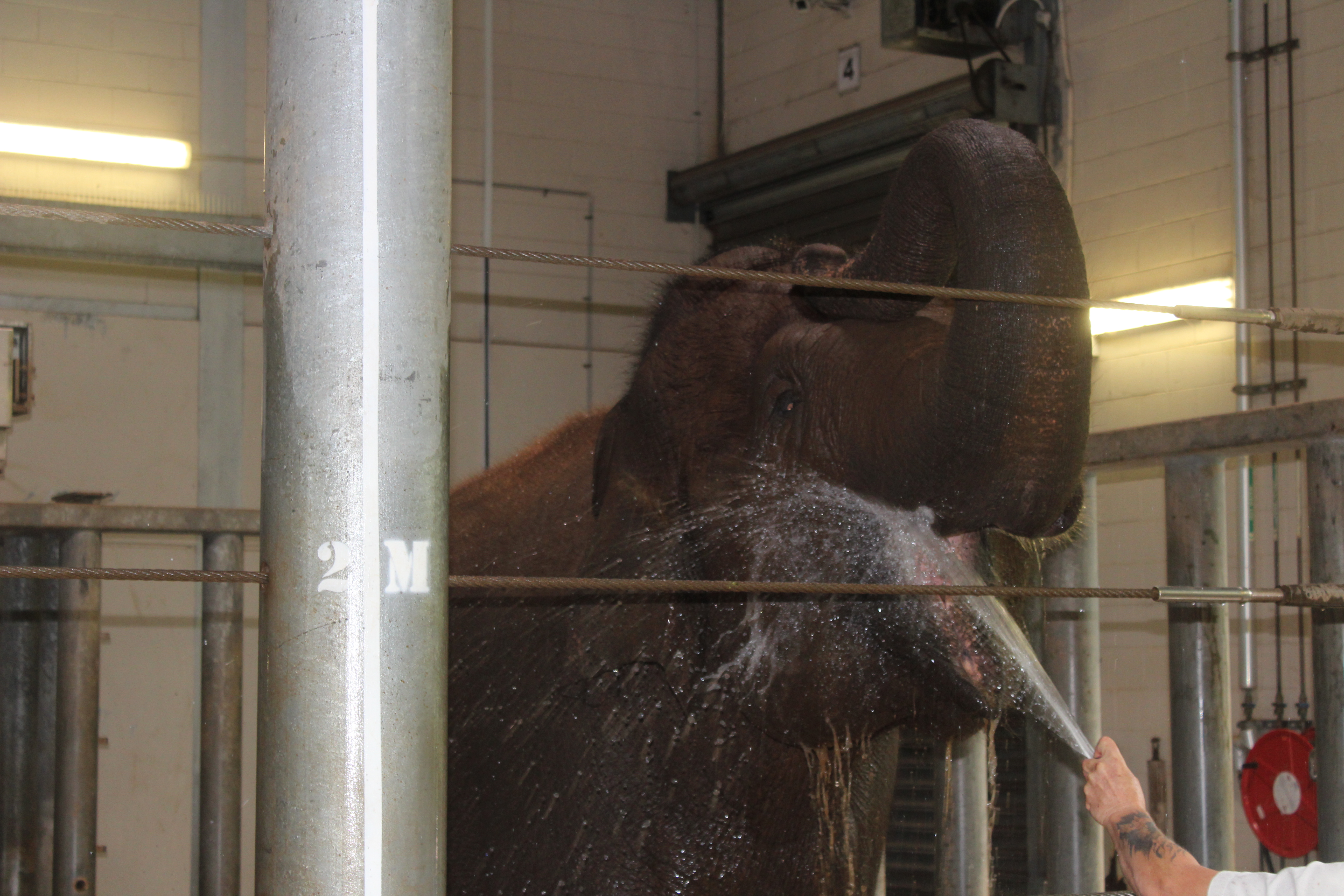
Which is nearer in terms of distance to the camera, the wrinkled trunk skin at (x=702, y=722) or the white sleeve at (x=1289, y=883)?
the white sleeve at (x=1289, y=883)

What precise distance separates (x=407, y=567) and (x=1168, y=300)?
17.3 feet

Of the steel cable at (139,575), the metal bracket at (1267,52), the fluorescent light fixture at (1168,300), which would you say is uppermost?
the metal bracket at (1267,52)

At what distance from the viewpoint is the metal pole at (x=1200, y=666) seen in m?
2.87

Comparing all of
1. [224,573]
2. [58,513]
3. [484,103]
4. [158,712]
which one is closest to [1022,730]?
[58,513]

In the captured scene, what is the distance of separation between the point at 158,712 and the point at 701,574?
5.16 m

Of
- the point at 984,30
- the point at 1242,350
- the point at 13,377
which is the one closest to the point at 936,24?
the point at 984,30

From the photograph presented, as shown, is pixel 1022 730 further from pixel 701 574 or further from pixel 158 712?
A: pixel 158 712

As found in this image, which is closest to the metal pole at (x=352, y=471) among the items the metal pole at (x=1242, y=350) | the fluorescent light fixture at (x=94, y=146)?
the metal pole at (x=1242, y=350)

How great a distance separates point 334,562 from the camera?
114cm

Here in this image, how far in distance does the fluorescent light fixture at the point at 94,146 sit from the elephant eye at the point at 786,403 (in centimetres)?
552

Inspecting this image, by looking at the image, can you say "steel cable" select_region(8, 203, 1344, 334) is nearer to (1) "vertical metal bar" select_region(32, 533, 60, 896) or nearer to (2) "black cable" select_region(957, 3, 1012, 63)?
(1) "vertical metal bar" select_region(32, 533, 60, 896)

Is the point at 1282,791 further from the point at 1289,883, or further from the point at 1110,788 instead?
the point at 1289,883

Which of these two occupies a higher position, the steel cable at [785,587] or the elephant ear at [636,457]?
the elephant ear at [636,457]

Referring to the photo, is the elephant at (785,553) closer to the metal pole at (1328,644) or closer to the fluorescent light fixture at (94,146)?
the metal pole at (1328,644)
